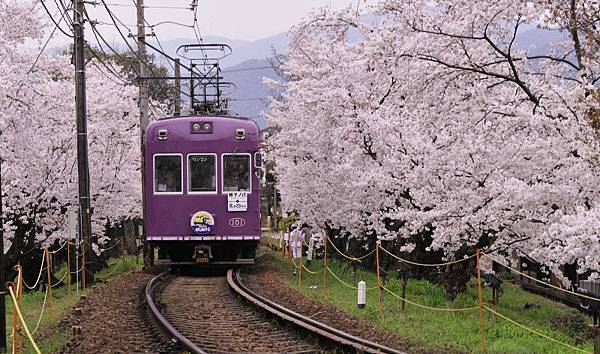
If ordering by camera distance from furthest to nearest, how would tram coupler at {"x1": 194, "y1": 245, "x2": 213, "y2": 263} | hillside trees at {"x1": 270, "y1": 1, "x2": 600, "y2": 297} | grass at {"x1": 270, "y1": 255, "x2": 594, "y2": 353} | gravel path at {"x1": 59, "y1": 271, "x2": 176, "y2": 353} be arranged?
tram coupler at {"x1": 194, "y1": 245, "x2": 213, "y2": 263}
hillside trees at {"x1": 270, "y1": 1, "x2": 600, "y2": 297}
grass at {"x1": 270, "y1": 255, "x2": 594, "y2": 353}
gravel path at {"x1": 59, "y1": 271, "x2": 176, "y2": 353}

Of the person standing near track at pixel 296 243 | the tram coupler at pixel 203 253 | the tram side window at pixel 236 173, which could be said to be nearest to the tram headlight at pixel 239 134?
the tram side window at pixel 236 173

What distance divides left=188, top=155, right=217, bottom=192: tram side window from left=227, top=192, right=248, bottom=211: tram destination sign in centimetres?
35

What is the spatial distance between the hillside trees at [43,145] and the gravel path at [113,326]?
516cm

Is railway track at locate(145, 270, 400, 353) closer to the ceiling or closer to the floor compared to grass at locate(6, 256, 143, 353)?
closer to the ceiling

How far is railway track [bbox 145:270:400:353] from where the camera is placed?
871 cm

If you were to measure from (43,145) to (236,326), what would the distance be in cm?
1099

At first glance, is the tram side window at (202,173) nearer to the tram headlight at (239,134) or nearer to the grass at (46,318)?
the tram headlight at (239,134)

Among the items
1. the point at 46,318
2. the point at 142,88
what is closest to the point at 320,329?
the point at 46,318

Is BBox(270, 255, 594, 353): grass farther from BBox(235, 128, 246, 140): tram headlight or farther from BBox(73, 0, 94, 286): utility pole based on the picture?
BBox(73, 0, 94, 286): utility pole

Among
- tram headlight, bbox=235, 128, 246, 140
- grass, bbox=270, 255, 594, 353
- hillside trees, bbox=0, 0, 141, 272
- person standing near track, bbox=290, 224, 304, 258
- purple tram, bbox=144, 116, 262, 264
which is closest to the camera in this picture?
grass, bbox=270, 255, 594, 353

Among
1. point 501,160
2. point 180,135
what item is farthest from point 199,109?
point 501,160

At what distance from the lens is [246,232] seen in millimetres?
17203

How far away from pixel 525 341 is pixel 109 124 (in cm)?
1728

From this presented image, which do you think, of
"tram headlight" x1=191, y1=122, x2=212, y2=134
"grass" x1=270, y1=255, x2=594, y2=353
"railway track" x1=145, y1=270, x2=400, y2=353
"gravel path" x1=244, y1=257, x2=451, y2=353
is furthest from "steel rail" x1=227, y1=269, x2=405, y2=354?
"tram headlight" x1=191, y1=122, x2=212, y2=134
